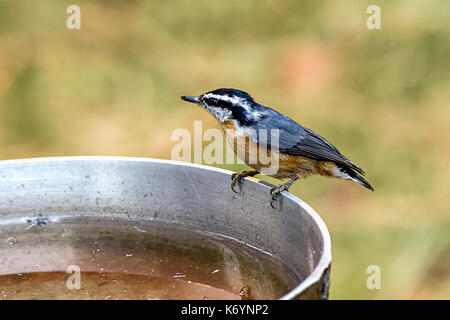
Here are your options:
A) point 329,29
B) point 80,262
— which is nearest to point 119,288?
point 80,262

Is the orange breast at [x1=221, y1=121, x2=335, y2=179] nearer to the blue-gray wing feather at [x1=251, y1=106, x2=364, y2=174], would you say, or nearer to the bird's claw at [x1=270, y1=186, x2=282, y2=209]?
the blue-gray wing feather at [x1=251, y1=106, x2=364, y2=174]

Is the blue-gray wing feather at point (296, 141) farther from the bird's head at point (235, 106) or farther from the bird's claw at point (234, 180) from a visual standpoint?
the bird's claw at point (234, 180)

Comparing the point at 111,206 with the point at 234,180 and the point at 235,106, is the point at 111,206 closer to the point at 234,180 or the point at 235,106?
the point at 234,180

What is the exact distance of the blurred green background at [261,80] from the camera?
4805 mm

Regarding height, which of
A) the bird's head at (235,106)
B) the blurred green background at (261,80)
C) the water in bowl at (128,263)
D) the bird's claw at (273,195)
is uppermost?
the blurred green background at (261,80)

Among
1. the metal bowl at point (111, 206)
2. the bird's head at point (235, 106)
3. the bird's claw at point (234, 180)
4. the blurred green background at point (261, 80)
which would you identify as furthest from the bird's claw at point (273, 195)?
the blurred green background at point (261, 80)

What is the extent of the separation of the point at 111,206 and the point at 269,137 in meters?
0.80

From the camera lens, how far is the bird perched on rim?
113 inches

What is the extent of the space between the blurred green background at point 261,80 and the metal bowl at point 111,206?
2.17 m

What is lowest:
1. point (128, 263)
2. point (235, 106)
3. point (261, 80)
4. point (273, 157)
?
point (128, 263)

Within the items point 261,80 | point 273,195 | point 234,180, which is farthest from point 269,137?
point 261,80

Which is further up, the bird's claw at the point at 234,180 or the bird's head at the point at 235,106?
the bird's head at the point at 235,106

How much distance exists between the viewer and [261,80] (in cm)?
Result: 559

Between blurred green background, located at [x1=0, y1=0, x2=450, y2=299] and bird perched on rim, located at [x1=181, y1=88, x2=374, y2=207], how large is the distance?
1.53 meters
